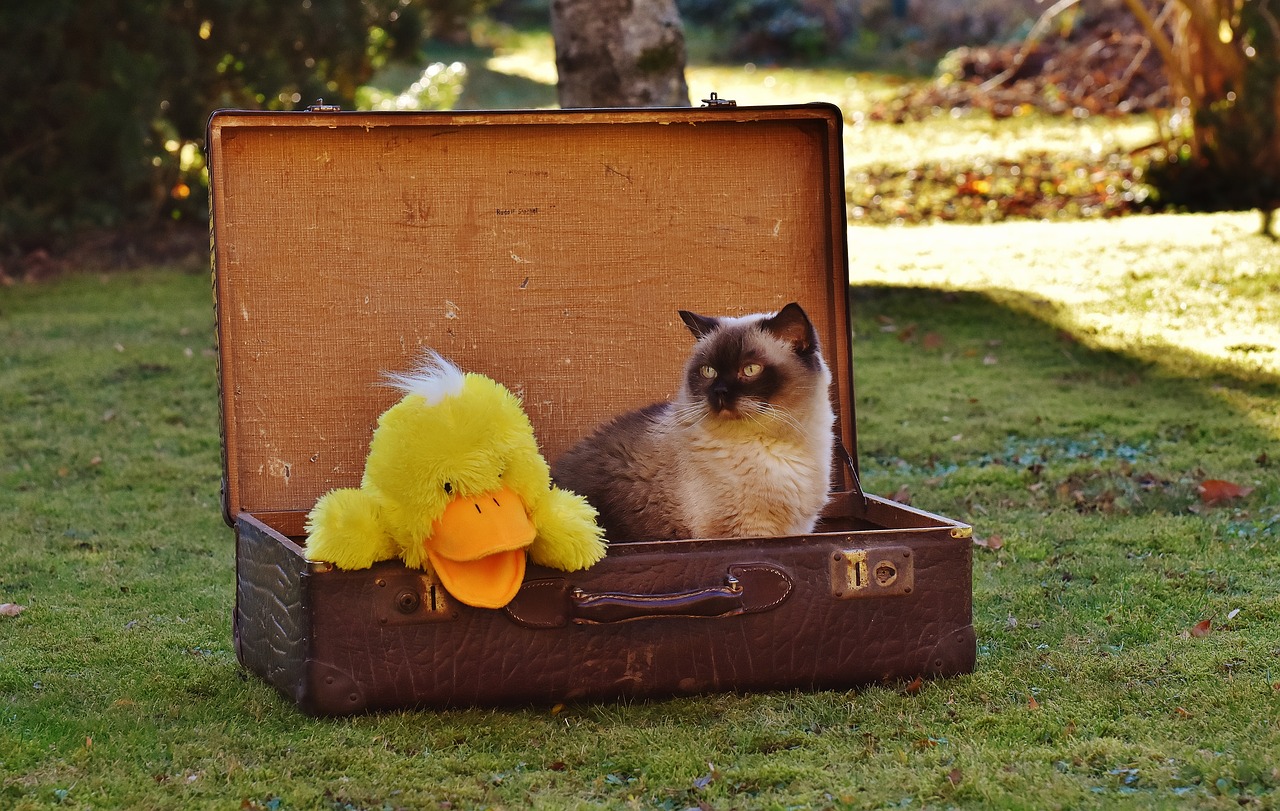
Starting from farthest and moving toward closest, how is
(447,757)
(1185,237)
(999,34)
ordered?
(999,34), (1185,237), (447,757)

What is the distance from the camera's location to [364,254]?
3.64 m

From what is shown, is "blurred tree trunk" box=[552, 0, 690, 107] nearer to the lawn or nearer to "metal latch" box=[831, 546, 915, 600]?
the lawn

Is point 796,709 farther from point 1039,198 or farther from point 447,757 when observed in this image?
point 1039,198

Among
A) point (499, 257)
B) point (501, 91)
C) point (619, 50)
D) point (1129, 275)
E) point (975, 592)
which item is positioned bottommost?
point (975, 592)

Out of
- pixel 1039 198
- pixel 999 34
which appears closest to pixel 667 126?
pixel 1039 198

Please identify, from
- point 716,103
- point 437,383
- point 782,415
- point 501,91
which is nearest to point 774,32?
point 501,91

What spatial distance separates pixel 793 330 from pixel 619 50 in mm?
3894

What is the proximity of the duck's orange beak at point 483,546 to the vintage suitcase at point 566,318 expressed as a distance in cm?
17

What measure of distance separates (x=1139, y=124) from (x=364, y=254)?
34.5 ft

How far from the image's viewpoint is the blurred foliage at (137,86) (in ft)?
30.2

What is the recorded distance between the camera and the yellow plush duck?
2.72 metres

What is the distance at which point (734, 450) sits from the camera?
3137mm

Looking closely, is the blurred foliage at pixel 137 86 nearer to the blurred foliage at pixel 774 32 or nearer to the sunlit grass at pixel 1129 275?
the sunlit grass at pixel 1129 275

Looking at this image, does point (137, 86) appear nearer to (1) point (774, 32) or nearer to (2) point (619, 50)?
(2) point (619, 50)
